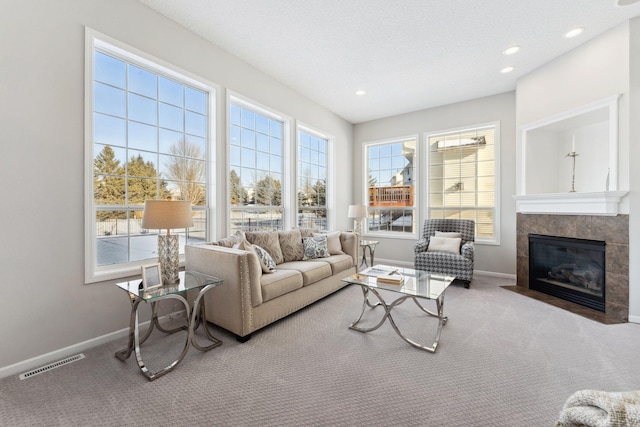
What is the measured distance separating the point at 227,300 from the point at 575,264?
4057 millimetres

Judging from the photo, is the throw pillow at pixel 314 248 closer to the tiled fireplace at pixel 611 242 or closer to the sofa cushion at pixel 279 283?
the sofa cushion at pixel 279 283

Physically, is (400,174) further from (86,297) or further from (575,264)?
(86,297)

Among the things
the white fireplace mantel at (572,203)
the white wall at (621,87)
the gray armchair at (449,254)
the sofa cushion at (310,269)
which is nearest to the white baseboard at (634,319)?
the white wall at (621,87)

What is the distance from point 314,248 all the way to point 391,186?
8.70 feet

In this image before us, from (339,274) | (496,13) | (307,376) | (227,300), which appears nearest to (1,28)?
(227,300)

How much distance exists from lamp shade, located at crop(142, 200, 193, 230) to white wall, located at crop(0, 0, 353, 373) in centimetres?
62

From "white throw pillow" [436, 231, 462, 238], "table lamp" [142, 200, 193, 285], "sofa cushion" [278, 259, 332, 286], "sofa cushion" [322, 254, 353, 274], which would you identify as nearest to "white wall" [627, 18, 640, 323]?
"white throw pillow" [436, 231, 462, 238]

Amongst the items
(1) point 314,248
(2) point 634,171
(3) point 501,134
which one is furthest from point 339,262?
(3) point 501,134

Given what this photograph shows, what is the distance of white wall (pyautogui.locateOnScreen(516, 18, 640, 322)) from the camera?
8.93 feet

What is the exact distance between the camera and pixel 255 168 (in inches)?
152

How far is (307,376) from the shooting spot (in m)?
1.88

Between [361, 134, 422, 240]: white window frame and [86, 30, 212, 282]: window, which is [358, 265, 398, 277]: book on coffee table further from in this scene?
[361, 134, 422, 240]: white window frame

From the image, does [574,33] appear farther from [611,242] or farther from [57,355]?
[57,355]

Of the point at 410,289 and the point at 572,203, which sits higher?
the point at 572,203
